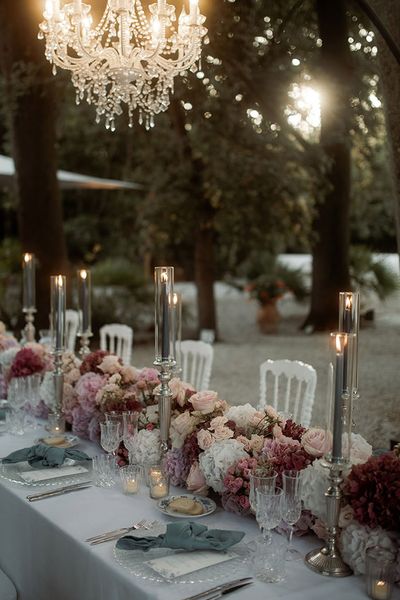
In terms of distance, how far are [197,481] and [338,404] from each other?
69 centimetres

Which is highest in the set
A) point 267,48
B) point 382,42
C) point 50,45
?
point 267,48

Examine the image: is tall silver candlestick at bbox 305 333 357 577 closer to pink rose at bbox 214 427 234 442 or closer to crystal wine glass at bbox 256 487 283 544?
crystal wine glass at bbox 256 487 283 544

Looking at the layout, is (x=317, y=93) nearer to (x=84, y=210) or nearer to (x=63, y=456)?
(x=63, y=456)

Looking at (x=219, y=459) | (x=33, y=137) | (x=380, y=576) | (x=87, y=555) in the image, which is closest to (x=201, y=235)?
(x=33, y=137)

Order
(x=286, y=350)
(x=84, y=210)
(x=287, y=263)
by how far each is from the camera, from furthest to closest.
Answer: (x=84, y=210)
(x=287, y=263)
(x=286, y=350)

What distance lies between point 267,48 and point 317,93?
87cm

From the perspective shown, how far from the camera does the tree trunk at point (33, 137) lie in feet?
21.9

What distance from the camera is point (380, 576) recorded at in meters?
1.63

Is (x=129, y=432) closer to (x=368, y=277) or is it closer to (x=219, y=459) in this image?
(x=219, y=459)

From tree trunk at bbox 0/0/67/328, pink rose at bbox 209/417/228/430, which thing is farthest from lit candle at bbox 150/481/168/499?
tree trunk at bbox 0/0/67/328

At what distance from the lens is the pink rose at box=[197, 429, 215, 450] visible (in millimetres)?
2221

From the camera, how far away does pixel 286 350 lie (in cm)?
899

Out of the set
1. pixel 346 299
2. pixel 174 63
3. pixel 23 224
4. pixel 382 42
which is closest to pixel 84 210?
pixel 23 224

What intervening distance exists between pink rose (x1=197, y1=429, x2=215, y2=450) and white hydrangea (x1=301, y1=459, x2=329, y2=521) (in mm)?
395
